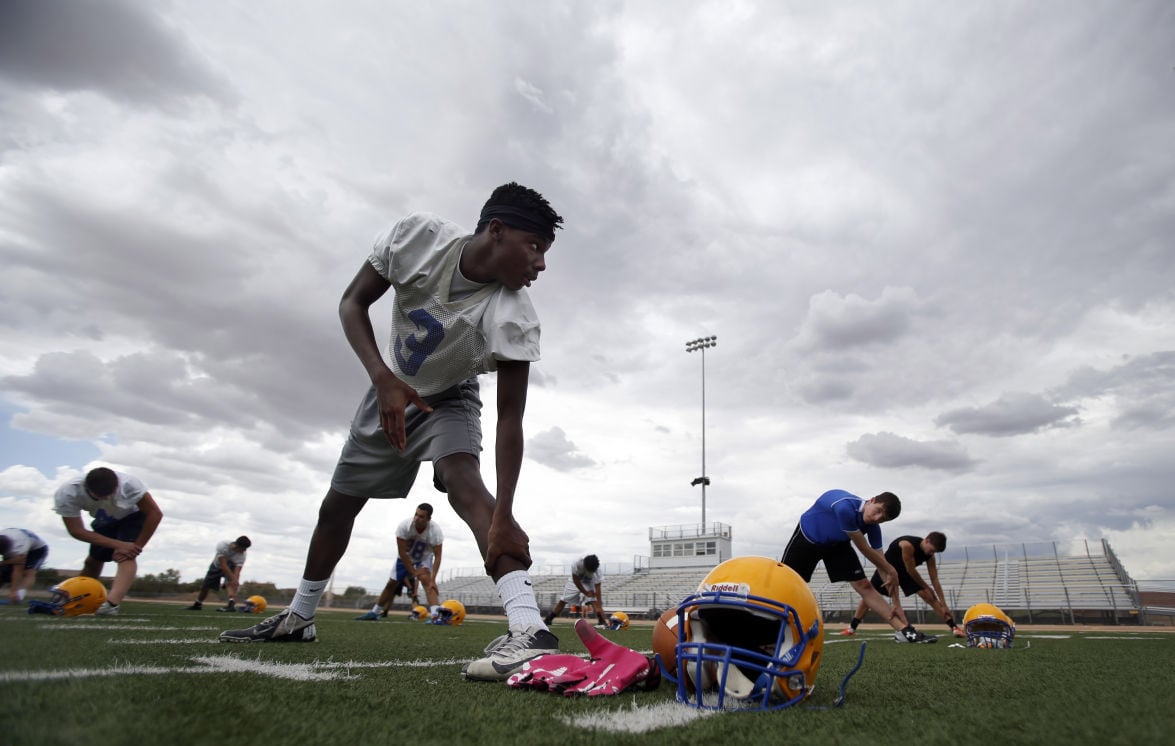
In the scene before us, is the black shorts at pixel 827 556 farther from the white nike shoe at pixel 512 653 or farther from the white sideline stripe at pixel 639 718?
the white sideline stripe at pixel 639 718

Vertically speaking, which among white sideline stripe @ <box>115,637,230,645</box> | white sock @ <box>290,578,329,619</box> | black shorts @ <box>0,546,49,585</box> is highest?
black shorts @ <box>0,546,49,585</box>

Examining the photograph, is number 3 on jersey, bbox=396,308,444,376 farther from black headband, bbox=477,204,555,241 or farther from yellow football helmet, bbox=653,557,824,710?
yellow football helmet, bbox=653,557,824,710

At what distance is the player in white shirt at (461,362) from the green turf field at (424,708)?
0.59 metres

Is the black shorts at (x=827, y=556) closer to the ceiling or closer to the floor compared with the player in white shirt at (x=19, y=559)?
closer to the ceiling

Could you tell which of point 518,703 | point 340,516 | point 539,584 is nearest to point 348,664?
point 340,516

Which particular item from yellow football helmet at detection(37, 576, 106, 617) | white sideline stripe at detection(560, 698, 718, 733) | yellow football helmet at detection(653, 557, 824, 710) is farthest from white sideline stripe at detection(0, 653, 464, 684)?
yellow football helmet at detection(37, 576, 106, 617)

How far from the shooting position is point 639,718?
1.80 m

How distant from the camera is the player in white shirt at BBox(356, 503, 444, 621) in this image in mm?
10602

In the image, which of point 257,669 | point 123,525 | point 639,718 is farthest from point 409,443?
point 123,525

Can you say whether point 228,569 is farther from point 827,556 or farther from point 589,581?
point 827,556

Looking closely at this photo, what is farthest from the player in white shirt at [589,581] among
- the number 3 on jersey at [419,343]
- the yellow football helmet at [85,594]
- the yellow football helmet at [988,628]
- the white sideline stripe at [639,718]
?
the white sideline stripe at [639,718]

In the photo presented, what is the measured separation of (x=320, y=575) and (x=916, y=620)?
2375 centimetres

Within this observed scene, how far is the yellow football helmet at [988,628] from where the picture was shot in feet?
19.2

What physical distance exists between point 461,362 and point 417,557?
9.10 meters
